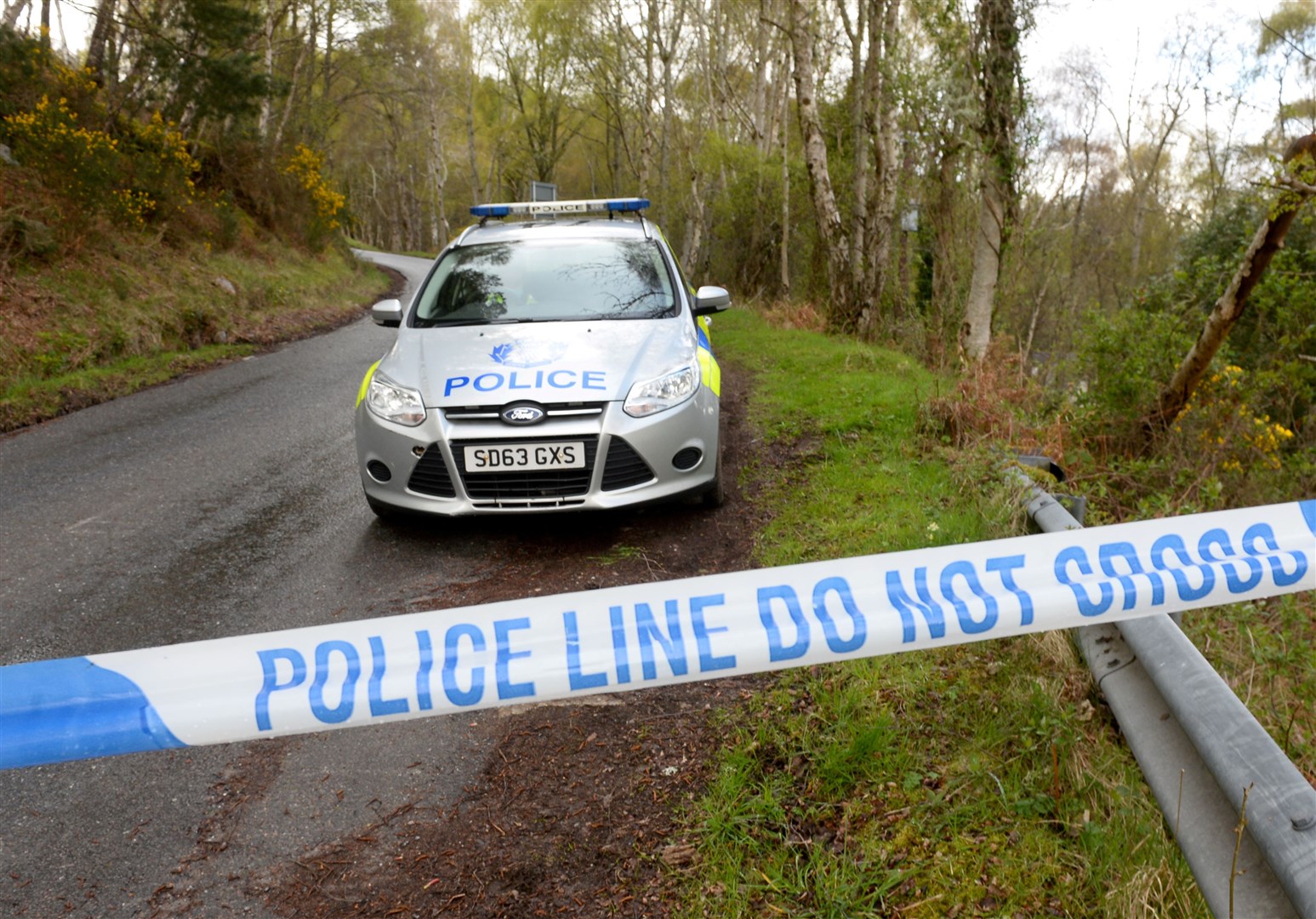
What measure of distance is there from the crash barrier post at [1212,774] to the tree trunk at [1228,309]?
16.5ft

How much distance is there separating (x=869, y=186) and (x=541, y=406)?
17184 millimetres

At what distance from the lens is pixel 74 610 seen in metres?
4.09

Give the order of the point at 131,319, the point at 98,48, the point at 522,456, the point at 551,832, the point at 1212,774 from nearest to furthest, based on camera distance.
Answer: the point at 1212,774
the point at 551,832
the point at 522,456
the point at 131,319
the point at 98,48

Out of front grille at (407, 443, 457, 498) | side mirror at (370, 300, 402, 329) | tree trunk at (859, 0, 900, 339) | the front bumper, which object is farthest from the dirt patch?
tree trunk at (859, 0, 900, 339)

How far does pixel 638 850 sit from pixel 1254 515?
1868 millimetres

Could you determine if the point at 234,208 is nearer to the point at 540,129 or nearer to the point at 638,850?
the point at 638,850

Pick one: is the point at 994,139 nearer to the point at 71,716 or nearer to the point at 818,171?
the point at 818,171

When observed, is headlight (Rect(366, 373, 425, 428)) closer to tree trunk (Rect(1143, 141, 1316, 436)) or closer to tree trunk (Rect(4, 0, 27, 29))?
tree trunk (Rect(1143, 141, 1316, 436))

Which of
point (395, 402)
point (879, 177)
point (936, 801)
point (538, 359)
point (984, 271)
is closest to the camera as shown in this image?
point (936, 801)

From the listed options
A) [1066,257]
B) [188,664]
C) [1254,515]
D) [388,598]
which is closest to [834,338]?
[388,598]

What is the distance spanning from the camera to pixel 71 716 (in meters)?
1.72

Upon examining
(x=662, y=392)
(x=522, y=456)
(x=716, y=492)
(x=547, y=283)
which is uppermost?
(x=547, y=283)

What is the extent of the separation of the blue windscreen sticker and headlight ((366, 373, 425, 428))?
2904mm

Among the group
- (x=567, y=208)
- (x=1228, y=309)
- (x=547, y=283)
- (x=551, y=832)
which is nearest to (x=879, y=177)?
(x=1228, y=309)
